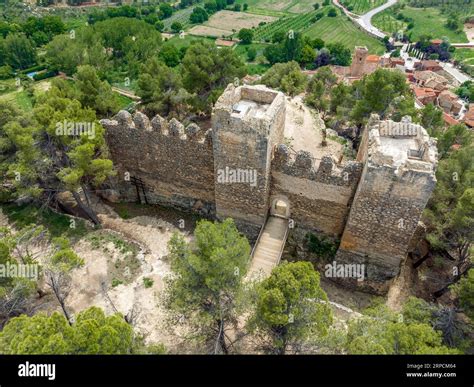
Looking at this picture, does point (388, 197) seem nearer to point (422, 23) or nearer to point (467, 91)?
point (467, 91)

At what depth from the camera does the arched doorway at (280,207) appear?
674 inches

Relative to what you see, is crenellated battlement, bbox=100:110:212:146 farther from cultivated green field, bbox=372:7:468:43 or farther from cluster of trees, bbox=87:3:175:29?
cultivated green field, bbox=372:7:468:43

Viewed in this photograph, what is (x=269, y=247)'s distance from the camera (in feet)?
55.8

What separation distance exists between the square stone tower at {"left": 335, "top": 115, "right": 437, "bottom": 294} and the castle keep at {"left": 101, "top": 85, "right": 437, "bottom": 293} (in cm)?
4

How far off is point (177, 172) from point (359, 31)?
7936cm

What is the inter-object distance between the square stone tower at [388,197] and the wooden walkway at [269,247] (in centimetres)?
283

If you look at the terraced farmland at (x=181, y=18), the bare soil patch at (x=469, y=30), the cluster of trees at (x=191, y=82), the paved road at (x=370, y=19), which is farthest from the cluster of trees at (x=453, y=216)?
the bare soil patch at (x=469, y=30)

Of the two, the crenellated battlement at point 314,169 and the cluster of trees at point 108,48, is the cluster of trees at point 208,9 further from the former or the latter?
the crenellated battlement at point 314,169

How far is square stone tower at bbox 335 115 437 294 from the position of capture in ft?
42.8

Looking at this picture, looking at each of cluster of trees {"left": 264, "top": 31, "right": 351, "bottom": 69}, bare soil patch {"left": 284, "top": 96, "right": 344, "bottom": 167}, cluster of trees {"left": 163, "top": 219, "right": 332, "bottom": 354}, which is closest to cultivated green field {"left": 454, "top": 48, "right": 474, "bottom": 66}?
cluster of trees {"left": 264, "top": 31, "right": 351, "bottom": 69}

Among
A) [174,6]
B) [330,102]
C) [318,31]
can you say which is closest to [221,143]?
[330,102]

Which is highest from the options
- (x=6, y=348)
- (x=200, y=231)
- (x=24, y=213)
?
(x=200, y=231)
